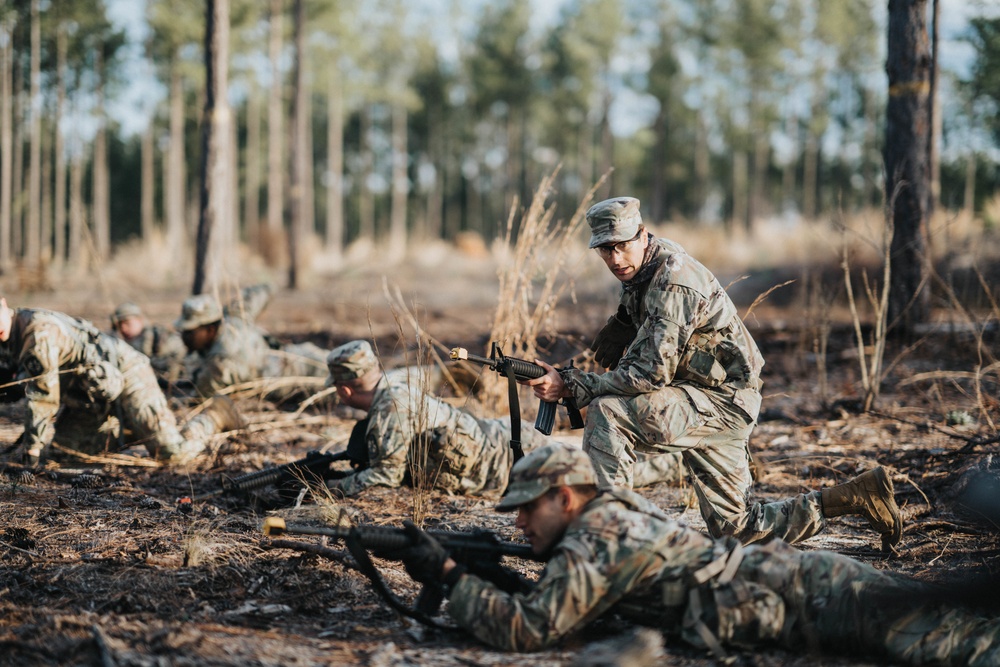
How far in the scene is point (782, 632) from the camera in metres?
2.88

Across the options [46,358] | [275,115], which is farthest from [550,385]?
[275,115]

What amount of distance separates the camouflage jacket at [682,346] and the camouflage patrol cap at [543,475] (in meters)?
0.93

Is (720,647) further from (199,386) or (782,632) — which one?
(199,386)

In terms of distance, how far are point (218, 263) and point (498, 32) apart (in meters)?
26.5

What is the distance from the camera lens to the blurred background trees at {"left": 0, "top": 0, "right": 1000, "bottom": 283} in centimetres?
2170

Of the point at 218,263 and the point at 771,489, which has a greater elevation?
the point at 218,263

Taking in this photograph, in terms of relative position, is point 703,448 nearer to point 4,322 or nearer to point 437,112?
point 4,322

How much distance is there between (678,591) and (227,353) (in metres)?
5.44

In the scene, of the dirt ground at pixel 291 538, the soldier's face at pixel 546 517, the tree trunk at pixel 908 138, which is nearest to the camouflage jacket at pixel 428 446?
the dirt ground at pixel 291 538

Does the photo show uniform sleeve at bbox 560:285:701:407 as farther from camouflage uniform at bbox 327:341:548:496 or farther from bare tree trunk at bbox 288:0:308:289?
bare tree trunk at bbox 288:0:308:289

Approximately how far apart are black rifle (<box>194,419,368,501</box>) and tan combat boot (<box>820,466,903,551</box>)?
8.22 feet

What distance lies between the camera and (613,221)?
12.3 feet

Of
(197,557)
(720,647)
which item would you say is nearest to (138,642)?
(197,557)

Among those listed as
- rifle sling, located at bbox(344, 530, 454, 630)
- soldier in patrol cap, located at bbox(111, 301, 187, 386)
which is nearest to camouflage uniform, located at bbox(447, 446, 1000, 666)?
rifle sling, located at bbox(344, 530, 454, 630)
